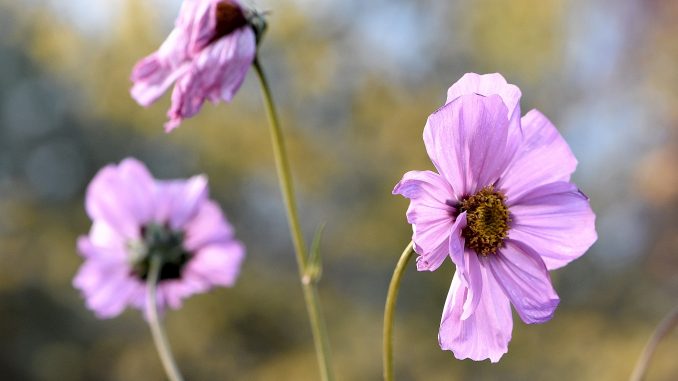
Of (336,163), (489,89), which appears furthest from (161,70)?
(336,163)

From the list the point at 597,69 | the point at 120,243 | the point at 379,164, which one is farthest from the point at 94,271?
the point at 597,69

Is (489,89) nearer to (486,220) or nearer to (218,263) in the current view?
(486,220)

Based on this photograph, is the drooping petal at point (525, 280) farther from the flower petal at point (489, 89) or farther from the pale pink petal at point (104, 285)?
the pale pink petal at point (104, 285)

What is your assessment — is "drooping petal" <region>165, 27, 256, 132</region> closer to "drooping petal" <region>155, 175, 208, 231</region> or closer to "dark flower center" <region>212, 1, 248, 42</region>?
"dark flower center" <region>212, 1, 248, 42</region>

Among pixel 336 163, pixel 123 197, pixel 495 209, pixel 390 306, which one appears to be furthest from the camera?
pixel 336 163

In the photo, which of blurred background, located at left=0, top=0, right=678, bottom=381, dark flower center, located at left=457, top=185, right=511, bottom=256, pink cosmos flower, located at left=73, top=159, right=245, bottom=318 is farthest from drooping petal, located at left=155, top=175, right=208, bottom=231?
blurred background, located at left=0, top=0, right=678, bottom=381
